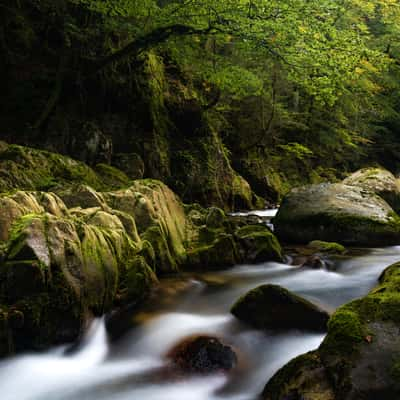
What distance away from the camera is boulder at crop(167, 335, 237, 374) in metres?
3.70

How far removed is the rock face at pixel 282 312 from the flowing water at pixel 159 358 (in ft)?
0.34

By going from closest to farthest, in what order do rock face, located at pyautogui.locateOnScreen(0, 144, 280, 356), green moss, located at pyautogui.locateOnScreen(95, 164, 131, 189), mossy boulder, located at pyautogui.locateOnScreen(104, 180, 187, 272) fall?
rock face, located at pyautogui.locateOnScreen(0, 144, 280, 356), mossy boulder, located at pyautogui.locateOnScreen(104, 180, 187, 272), green moss, located at pyautogui.locateOnScreen(95, 164, 131, 189)

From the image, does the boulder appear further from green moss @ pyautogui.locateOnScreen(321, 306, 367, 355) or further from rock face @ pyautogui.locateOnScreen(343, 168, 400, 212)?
rock face @ pyautogui.locateOnScreen(343, 168, 400, 212)

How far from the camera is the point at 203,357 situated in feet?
12.5

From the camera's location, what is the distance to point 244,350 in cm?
413

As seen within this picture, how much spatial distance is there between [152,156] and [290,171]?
1220cm

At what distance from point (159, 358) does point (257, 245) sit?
3.95 metres

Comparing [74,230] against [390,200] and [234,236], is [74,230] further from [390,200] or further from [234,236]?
[390,200]

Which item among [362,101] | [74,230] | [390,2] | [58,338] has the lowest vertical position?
[58,338]

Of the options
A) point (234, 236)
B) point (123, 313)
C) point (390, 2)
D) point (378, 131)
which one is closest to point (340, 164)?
point (378, 131)

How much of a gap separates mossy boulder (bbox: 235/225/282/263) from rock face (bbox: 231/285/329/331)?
9.69 ft

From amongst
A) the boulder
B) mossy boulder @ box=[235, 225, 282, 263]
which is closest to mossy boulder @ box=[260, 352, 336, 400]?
the boulder

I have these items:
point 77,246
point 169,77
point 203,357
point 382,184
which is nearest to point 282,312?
point 203,357

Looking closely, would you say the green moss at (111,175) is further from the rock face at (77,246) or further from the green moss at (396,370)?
the green moss at (396,370)
